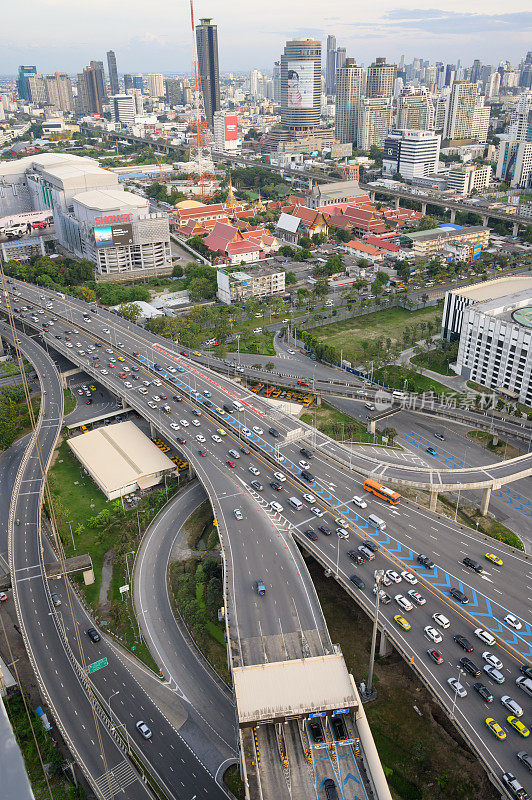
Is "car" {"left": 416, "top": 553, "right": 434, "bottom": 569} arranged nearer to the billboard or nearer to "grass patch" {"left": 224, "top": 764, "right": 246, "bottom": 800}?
"grass patch" {"left": 224, "top": 764, "right": 246, "bottom": 800}

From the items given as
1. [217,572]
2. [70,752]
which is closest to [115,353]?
[217,572]

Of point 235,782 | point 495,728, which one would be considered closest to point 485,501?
point 495,728

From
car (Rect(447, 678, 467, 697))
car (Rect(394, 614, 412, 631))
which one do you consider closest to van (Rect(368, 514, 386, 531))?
car (Rect(394, 614, 412, 631))

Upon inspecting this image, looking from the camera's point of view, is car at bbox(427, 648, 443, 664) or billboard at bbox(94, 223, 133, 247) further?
billboard at bbox(94, 223, 133, 247)

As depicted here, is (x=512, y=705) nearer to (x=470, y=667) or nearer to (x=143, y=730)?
(x=470, y=667)

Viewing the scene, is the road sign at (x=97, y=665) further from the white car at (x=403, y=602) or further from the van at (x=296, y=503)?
the white car at (x=403, y=602)

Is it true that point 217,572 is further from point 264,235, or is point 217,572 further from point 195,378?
point 264,235
